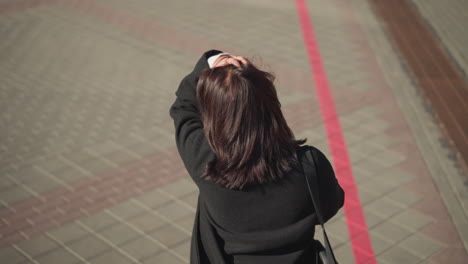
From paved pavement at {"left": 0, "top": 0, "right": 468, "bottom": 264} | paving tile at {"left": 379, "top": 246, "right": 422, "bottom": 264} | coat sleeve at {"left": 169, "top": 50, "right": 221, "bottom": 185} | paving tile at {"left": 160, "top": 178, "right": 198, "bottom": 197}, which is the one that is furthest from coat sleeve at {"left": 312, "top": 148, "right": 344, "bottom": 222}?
paving tile at {"left": 160, "top": 178, "right": 198, "bottom": 197}

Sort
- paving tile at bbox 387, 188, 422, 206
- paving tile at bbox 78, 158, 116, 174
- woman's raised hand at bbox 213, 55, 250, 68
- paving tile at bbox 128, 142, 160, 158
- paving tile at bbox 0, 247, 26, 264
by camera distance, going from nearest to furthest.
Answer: woman's raised hand at bbox 213, 55, 250, 68
paving tile at bbox 0, 247, 26, 264
paving tile at bbox 387, 188, 422, 206
paving tile at bbox 78, 158, 116, 174
paving tile at bbox 128, 142, 160, 158

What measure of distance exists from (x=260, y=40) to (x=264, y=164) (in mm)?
6482

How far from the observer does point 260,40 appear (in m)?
8.30

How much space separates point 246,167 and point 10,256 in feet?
9.30

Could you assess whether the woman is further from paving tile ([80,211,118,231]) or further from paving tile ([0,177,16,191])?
paving tile ([0,177,16,191])

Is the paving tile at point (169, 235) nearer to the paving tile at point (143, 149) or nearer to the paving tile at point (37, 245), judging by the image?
the paving tile at point (37, 245)

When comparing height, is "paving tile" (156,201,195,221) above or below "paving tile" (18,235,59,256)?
below

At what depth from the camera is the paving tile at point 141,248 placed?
4215mm

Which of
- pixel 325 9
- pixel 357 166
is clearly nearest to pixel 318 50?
pixel 325 9

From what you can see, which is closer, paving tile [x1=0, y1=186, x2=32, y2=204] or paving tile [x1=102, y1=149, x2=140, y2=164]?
paving tile [x1=0, y1=186, x2=32, y2=204]

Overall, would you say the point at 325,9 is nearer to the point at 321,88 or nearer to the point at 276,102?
the point at 321,88

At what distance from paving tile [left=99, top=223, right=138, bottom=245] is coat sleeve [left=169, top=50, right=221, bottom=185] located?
7.86 ft

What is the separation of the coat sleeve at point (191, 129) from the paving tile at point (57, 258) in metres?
2.35

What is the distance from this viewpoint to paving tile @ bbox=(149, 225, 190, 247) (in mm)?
4367
